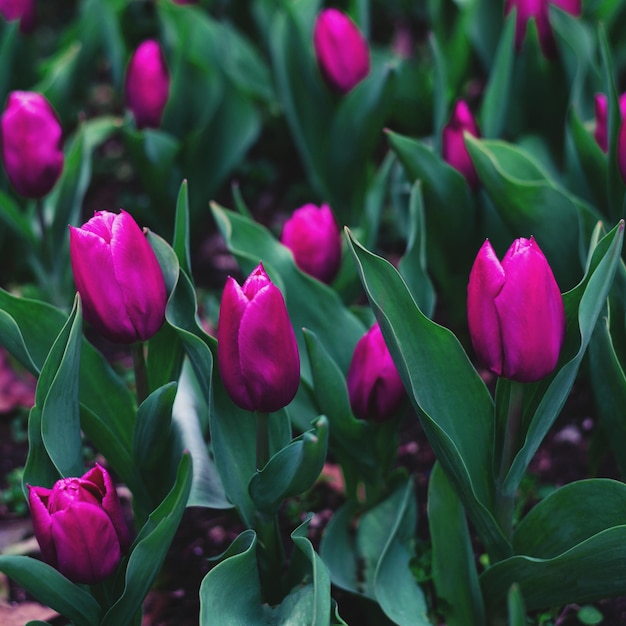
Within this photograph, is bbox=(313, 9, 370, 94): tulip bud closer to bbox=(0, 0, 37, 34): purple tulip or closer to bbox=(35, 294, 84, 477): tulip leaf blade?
bbox=(0, 0, 37, 34): purple tulip

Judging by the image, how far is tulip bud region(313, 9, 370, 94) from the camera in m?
2.18

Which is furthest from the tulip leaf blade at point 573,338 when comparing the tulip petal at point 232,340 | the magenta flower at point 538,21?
the magenta flower at point 538,21

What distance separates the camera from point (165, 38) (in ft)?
8.71

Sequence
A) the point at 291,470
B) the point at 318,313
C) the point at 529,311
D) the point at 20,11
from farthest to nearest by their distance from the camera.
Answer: the point at 20,11
the point at 318,313
the point at 291,470
the point at 529,311

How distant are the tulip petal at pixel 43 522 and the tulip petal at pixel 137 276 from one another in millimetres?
263

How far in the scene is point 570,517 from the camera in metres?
1.37

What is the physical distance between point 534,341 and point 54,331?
749 millimetres

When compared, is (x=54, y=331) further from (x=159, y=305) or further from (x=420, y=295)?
(x=420, y=295)

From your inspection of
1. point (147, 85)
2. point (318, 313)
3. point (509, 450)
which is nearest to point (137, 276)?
point (318, 313)

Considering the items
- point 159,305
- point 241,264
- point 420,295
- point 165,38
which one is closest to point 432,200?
point 420,295

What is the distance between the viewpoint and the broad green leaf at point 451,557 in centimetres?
146

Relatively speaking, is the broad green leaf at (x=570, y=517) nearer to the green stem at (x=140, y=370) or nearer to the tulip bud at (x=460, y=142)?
the green stem at (x=140, y=370)

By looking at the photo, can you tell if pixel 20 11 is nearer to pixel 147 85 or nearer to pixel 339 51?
pixel 147 85

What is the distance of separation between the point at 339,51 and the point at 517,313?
121 centimetres
